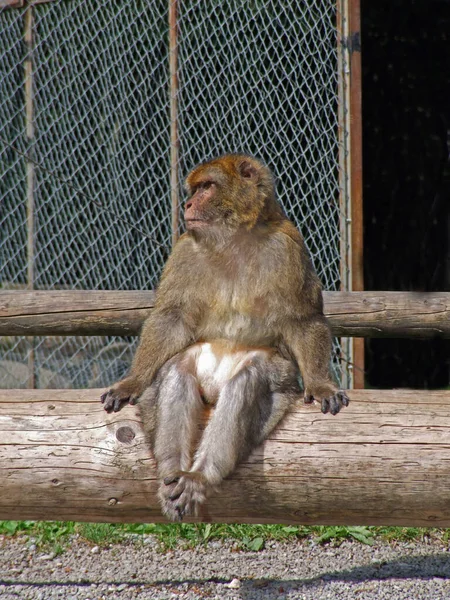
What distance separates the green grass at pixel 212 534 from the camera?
18.8ft

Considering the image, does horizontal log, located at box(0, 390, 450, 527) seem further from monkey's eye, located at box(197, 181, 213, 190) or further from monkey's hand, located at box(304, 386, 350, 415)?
monkey's eye, located at box(197, 181, 213, 190)

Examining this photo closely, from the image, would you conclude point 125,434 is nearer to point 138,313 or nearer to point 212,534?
point 138,313

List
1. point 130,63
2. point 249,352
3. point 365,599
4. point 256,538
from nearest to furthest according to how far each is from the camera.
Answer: point 249,352
point 365,599
point 256,538
point 130,63

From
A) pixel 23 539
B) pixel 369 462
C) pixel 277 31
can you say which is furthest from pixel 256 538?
pixel 277 31

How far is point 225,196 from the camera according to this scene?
14.0 ft

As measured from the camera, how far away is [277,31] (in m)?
7.02

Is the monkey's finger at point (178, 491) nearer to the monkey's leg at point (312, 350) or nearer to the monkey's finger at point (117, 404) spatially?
the monkey's finger at point (117, 404)

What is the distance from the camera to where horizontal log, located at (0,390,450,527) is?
352cm

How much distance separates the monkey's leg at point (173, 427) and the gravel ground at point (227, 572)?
1.63m

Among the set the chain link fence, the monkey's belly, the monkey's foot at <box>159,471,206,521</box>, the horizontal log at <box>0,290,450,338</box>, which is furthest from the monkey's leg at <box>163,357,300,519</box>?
the chain link fence

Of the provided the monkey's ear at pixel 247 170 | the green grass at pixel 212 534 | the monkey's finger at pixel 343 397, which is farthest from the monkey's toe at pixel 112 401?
the green grass at pixel 212 534

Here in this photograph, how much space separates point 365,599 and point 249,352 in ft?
5.85

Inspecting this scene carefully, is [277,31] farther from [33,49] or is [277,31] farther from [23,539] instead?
[23,539]

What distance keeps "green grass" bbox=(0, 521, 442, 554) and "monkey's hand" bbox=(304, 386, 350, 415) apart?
2.06 metres
